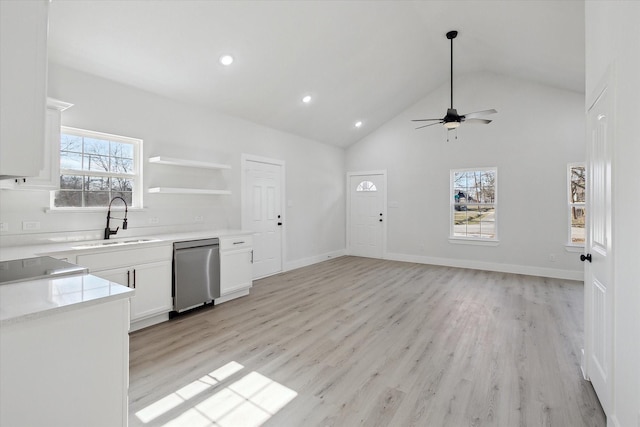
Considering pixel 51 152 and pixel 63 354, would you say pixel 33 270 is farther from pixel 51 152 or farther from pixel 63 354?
pixel 51 152

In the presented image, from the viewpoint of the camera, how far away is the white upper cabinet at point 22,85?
3.64 ft

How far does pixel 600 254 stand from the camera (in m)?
2.10

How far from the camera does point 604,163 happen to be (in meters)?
2.02

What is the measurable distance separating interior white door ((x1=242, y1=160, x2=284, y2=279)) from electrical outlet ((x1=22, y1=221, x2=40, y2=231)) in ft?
8.76

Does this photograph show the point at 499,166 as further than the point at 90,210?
Yes

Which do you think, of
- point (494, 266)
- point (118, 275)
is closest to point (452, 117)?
point (494, 266)

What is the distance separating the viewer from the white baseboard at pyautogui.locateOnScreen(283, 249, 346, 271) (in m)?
6.26

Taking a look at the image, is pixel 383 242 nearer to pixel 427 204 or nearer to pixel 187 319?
pixel 427 204

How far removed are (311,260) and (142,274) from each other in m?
3.95

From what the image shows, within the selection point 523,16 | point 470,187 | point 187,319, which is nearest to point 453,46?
point 523,16

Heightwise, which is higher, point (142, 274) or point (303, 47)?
point (303, 47)

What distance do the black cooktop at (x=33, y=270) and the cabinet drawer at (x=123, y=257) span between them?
801 millimetres

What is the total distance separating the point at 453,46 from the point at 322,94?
232cm

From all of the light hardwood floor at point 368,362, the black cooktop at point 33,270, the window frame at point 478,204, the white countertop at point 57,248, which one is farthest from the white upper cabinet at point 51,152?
the window frame at point 478,204
